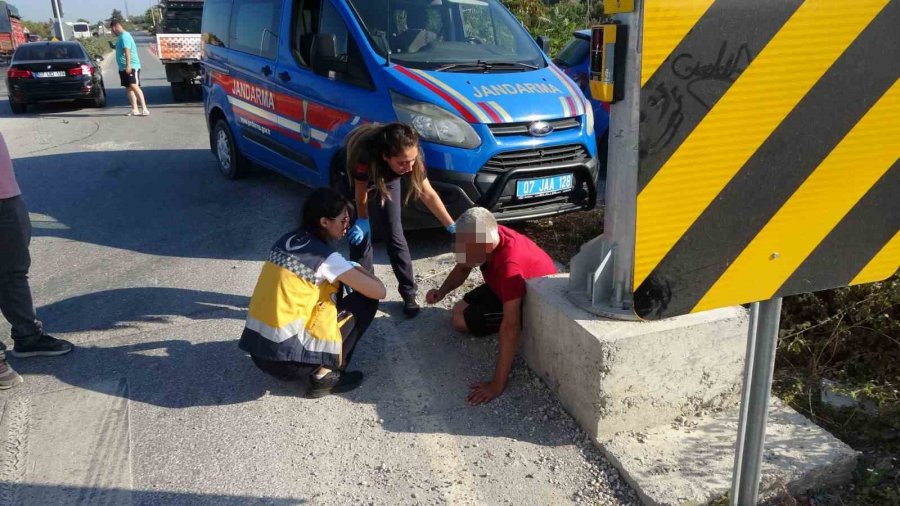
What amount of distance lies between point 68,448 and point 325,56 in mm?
3455

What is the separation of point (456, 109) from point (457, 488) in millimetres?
2927

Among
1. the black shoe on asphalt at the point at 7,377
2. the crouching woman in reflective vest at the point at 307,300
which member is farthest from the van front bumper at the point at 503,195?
the black shoe on asphalt at the point at 7,377

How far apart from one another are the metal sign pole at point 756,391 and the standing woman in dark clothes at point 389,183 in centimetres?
221

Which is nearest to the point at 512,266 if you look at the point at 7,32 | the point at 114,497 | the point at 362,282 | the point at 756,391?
the point at 362,282

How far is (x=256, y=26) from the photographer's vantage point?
272 inches

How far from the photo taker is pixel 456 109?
16.4 feet

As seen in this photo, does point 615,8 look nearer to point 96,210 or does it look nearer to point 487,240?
point 487,240

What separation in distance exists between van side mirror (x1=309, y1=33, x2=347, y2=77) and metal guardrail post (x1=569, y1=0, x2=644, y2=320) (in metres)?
3.15

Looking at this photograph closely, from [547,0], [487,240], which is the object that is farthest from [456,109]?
[547,0]

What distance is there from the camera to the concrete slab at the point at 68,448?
2852mm

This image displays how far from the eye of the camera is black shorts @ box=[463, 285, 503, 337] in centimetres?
392

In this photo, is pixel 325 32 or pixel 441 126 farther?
pixel 325 32

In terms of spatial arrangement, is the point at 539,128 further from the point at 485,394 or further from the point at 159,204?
the point at 159,204

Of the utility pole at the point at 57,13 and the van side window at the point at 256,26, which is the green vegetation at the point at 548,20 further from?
the utility pole at the point at 57,13
